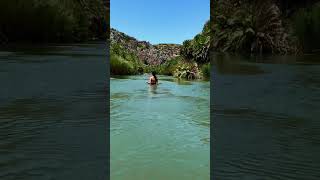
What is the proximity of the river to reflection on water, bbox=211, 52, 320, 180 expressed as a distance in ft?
5.00

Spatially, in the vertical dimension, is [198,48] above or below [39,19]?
below

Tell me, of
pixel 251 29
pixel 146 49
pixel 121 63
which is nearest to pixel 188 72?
pixel 121 63

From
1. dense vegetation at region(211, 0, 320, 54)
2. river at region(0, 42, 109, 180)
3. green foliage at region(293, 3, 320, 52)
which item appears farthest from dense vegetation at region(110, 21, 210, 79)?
river at region(0, 42, 109, 180)

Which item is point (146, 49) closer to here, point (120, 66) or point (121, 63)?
point (121, 63)

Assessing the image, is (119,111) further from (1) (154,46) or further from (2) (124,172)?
(1) (154,46)

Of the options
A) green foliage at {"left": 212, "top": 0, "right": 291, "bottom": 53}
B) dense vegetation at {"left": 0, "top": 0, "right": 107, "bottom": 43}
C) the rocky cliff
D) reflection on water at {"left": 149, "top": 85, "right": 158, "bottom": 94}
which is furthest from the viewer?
the rocky cliff

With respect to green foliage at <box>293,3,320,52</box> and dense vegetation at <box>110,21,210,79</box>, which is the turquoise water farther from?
green foliage at <box>293,3,320,52</box>

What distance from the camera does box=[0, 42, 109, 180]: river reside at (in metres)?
5.78

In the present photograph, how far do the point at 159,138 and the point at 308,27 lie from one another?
20.0 meters

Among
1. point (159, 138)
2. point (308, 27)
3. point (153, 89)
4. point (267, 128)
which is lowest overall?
point (159, 138)

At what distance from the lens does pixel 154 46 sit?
45094mm

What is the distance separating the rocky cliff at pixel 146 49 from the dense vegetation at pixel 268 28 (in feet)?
18.9

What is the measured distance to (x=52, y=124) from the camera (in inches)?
327

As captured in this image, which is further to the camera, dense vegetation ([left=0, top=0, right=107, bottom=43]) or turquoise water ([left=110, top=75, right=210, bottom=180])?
dense vegetation ([left=0, top=0, right=107, bottom=43])
